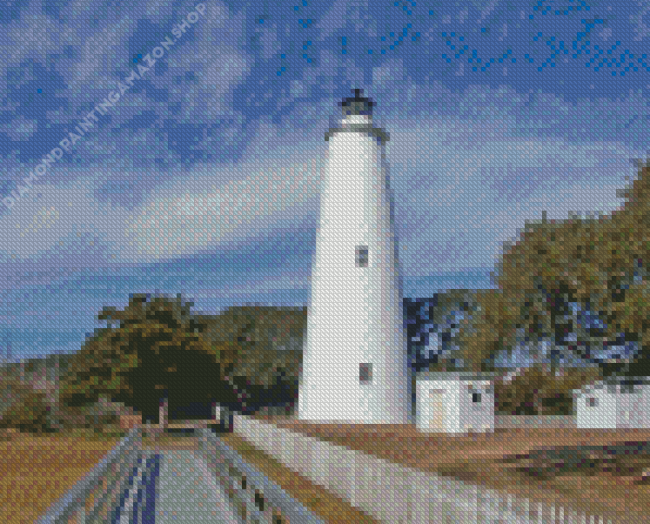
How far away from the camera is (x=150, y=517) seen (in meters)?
13.4

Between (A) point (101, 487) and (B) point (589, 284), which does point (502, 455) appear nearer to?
(B) point (589, 284)

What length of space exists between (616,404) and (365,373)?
12.1 metres

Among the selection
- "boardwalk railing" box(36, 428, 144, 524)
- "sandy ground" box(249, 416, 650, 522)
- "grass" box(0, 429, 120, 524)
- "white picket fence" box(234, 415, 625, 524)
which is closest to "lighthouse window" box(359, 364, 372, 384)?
"sandy ground" box(249, 416, 650, 522)

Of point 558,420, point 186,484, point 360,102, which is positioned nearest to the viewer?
point 186,484

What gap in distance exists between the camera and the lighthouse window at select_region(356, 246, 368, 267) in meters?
35.3

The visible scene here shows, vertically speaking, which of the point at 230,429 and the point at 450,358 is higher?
the point at 450,358

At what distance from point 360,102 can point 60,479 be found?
22.3m

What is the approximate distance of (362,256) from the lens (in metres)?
35.4

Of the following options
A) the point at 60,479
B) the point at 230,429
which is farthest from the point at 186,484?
the point at 230,429

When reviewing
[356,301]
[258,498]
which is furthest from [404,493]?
[356,301]

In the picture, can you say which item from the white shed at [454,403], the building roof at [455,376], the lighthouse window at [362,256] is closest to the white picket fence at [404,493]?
the lighthouse window at [362,256]

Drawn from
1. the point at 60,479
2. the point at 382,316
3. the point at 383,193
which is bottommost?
the point at 60,479

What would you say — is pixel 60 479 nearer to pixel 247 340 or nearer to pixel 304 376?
pixel 304 376

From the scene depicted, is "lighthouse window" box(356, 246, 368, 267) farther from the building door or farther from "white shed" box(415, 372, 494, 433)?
the building door
